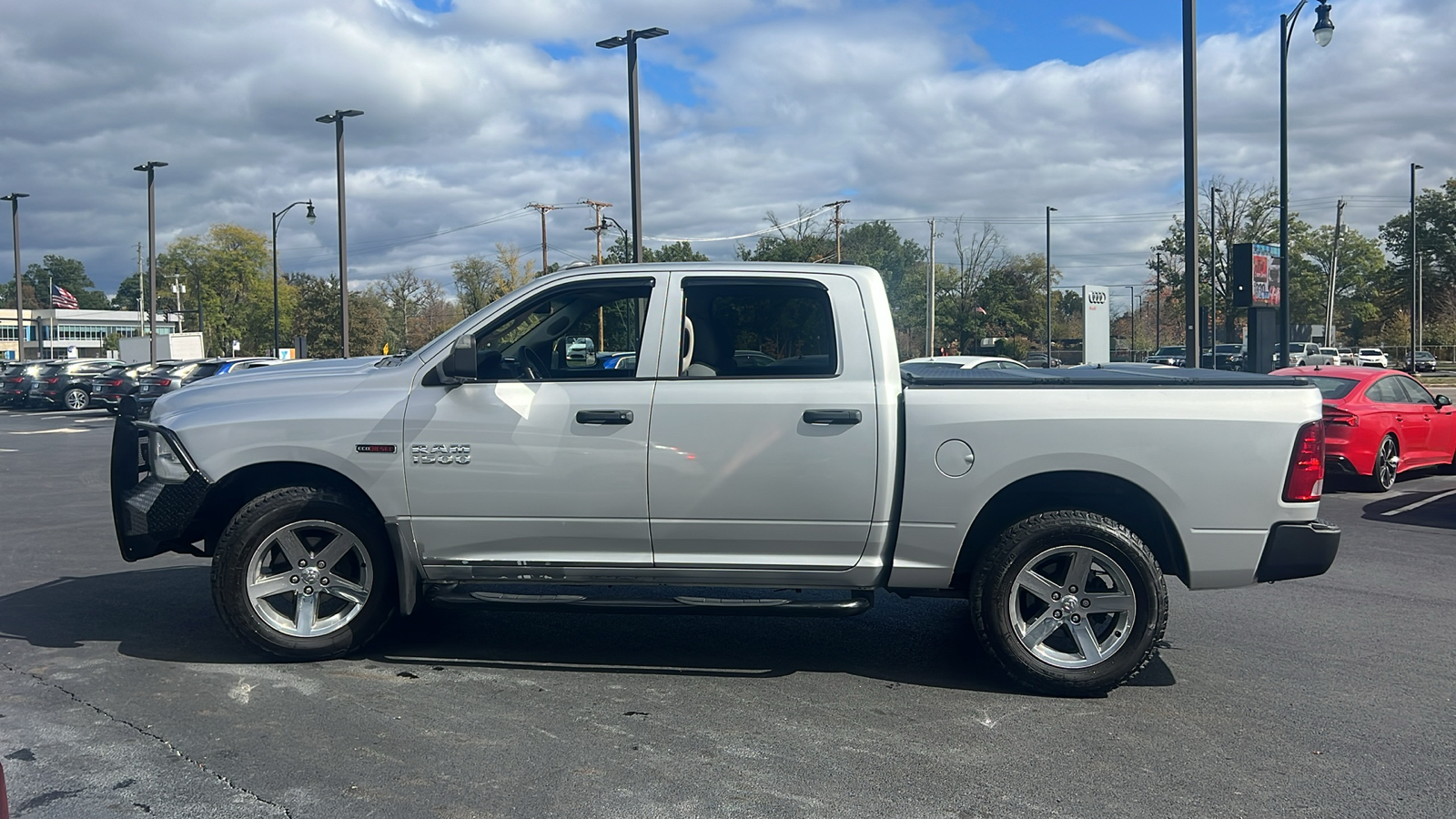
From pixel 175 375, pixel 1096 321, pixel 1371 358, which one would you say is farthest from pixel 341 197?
pixel 1371 358

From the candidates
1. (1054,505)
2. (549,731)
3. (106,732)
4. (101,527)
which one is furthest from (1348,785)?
(101,527)

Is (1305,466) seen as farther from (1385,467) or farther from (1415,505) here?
(1385,467)

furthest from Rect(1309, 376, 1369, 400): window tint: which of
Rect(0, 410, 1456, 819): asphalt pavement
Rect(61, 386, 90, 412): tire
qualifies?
Rect(61, 386, 90, 412): tire

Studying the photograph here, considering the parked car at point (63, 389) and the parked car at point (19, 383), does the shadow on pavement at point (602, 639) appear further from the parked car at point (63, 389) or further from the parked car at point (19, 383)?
the parked car at point (19, 383)

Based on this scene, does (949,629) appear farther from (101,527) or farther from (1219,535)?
(101,527)

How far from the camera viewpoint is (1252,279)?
24.2m

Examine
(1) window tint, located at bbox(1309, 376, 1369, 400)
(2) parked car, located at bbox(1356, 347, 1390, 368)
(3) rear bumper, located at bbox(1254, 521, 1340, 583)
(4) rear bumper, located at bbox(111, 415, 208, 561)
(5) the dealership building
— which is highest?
(5) the dealership building

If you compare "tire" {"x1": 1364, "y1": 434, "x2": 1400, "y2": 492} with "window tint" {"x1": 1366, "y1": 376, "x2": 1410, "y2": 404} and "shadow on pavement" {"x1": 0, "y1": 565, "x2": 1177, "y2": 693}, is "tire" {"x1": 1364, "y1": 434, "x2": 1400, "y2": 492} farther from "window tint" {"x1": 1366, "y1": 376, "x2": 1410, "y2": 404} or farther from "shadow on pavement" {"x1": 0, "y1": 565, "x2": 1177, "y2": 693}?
"shadow on pavement" {"x1": 0, "y1": 565, "x2": 1177, "y2": 693}

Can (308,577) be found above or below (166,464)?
below

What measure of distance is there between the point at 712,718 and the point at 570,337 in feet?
6.72

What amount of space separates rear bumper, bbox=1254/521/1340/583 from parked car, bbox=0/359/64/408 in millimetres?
39543

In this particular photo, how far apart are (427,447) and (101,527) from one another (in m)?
6.52

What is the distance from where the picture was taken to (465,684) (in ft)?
17.3

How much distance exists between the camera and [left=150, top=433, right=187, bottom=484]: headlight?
5.46 metres
